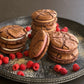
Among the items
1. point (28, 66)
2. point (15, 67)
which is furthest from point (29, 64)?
point (15, 67)

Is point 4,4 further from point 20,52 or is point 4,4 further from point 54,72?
point 54,72

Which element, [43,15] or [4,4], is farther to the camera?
[4,4]

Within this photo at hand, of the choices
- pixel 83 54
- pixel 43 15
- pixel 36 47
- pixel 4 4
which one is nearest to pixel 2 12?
pixel 4 4

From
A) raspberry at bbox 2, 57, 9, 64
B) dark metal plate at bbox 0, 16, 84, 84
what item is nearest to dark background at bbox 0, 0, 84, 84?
dark metal plate at bbox 0, 16, 84, 84

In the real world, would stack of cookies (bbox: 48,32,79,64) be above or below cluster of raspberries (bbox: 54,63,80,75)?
above

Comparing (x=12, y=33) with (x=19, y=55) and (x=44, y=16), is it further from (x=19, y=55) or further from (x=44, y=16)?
(x=44, y=16)

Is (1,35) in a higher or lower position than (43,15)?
lower

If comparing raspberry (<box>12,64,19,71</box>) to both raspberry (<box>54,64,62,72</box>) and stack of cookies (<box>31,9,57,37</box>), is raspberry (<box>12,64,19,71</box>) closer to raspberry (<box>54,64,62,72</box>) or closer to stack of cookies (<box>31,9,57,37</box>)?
raspberry (<box>54,64,62,72</box>)

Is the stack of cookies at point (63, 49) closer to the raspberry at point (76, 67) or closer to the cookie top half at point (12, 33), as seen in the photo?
the raspberry at point (76, 67)
